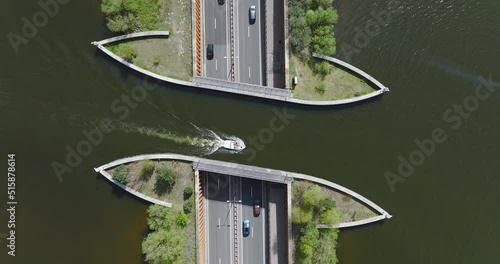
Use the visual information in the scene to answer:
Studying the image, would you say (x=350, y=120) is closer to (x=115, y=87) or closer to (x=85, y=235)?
(x=115, y=87)

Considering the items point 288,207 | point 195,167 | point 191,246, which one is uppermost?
point 195,167

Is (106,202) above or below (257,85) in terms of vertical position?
below

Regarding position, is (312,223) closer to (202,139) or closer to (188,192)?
(188,192)

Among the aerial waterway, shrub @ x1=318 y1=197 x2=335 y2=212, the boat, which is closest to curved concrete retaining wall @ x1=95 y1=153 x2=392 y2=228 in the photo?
the aerial waterway

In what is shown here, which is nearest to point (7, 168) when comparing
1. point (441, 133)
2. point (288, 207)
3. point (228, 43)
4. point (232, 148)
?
point (232, 148)

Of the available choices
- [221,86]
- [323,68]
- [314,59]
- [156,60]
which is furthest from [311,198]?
[156,60]

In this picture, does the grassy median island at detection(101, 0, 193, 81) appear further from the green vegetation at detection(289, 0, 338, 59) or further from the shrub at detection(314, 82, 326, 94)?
the shrub at detection(314, 82, 326, 94)
